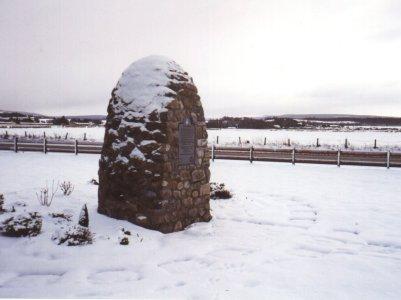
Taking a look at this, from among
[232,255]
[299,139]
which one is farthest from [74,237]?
[299,139]

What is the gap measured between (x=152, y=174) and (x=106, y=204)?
1.43 m

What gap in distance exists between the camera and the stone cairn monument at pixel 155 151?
6.81m

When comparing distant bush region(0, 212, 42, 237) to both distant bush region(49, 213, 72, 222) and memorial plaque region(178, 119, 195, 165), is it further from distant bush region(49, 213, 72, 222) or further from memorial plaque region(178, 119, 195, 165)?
memorial plaque region(178, 119, 195, 165)

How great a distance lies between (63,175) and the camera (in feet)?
46.0

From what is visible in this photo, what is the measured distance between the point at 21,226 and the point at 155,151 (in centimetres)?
257

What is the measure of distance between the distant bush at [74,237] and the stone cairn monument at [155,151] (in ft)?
3.61

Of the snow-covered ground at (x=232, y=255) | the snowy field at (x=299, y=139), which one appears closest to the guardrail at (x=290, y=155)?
the snowy field at (x=299, y=139)

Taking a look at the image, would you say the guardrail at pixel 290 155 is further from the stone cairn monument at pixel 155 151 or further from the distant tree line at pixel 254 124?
the distant tree line at pixel 254 124

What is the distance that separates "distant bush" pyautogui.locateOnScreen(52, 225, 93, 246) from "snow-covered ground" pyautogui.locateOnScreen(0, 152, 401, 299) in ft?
0.43

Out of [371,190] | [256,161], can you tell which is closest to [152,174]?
[371,190]

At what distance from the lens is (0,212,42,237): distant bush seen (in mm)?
6016

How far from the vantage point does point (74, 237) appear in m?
5.96

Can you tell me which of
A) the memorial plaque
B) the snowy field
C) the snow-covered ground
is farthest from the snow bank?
the snowy field

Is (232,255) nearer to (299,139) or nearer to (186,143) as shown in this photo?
(186,143)
